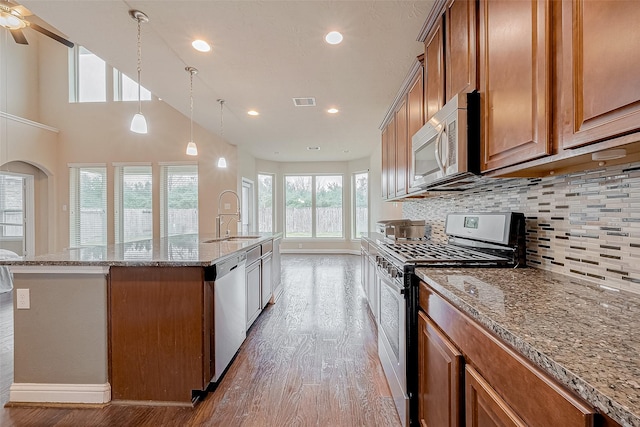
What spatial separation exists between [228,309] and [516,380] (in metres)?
1.90

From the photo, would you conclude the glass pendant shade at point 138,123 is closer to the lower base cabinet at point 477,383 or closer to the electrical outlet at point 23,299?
the electrical outlet at point 23,299

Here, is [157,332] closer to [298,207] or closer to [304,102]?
[304,102]

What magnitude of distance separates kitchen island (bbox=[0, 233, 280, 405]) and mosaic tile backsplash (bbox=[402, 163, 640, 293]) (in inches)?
71.9

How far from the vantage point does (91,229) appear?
21.1 feet

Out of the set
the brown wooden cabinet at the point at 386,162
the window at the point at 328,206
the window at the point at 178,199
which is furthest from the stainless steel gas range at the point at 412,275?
the window at the point at 328,206

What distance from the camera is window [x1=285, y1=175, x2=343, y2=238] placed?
27.3ft

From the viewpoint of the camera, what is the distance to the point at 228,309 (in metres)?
2.20

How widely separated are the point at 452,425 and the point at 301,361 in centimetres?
151

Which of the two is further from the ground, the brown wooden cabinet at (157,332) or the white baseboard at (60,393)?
the brown wooden cabinet at (157,332)

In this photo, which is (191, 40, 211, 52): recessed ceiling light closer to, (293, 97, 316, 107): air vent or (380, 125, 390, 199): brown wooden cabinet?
(293, 97, 316, 107): air vent

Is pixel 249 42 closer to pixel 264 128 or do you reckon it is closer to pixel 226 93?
pixel 226 93

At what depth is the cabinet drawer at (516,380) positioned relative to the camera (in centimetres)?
57

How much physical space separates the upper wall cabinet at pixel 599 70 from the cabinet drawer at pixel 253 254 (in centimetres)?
239

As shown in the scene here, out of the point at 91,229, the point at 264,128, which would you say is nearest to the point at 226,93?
the point at 264,128
